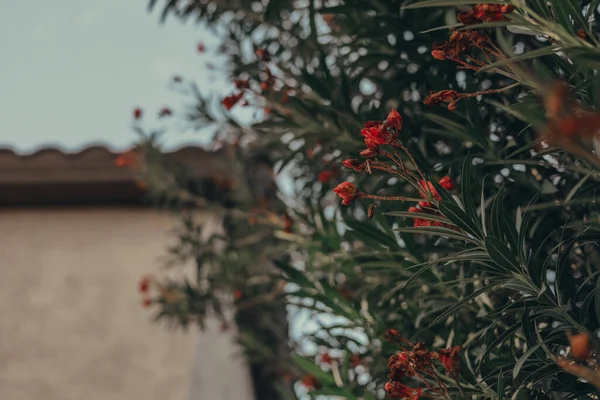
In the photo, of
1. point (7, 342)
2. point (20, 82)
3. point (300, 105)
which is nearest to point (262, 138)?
point (300, 105)

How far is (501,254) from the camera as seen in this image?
1.42 metres

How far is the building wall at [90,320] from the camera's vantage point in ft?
13.6

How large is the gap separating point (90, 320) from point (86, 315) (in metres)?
0.04

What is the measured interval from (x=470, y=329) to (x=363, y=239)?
0.39 meters

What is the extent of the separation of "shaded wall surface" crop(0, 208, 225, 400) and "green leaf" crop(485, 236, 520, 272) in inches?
113

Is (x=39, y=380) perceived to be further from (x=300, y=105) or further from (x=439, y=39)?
(x=439, y=39)

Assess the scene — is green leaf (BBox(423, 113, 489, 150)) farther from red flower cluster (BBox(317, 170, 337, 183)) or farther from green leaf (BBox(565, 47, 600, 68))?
red flower cluster (BBox(317, 170, 337, 183))

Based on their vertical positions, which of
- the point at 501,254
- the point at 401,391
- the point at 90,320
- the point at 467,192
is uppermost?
the point at 90,320

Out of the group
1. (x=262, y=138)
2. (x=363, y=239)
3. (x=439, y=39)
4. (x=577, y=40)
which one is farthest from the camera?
(x=262, y=138)

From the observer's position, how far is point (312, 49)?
2.93 m

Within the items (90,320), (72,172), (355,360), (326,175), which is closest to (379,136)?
(355,360)

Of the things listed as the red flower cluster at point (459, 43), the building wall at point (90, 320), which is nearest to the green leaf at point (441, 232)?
the red flower cluster at point (459, 43)

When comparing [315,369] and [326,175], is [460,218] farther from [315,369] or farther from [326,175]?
[326,175]

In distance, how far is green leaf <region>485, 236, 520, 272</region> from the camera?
1.40m
